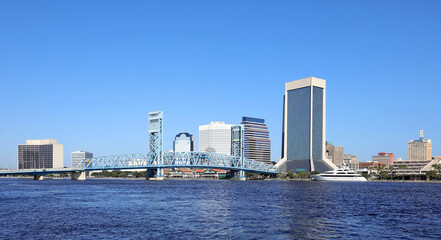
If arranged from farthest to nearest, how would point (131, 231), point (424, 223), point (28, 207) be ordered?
1. point (28, 207)
2. point (424, 223)
3. point (131, 231)

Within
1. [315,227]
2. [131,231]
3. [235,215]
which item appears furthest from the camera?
[235,215]

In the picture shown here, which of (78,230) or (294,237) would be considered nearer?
(294,237)

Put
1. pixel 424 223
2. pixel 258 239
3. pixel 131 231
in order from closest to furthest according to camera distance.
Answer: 1. pixel 258 239
2. pixel 131 231
3. pixel 424 223

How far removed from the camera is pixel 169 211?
61.0m

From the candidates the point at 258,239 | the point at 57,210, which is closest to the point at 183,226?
the point at 258,239

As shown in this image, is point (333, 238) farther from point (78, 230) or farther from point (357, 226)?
point (78, 230)

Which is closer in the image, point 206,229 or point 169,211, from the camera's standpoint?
point 206,229

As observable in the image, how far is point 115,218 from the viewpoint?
173ft

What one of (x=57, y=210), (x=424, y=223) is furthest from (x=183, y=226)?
(x=424, y=223)

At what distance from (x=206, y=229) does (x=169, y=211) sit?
1731 cm

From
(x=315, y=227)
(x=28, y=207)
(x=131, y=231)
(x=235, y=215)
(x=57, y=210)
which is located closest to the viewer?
(x=131, y=231)

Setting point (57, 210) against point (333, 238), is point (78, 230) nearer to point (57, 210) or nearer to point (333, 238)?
point (57, 210)

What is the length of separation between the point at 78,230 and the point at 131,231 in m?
5.08

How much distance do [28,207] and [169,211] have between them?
21.0 m
